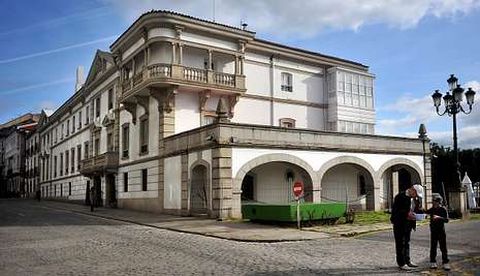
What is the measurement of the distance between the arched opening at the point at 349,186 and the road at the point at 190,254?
34.4 feet

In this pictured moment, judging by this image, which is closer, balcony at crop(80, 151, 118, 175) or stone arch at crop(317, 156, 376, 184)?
stone arch at crop(317, 156, 376, 184)

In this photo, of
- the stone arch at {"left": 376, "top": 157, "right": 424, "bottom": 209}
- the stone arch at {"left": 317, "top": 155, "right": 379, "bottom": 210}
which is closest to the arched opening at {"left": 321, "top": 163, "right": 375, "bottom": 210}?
Answer: the stone arch at {"left": 317, "top": 155, "right": 379, "bottom": 210}

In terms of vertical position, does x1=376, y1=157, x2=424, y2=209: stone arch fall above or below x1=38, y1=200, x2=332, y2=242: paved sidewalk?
above

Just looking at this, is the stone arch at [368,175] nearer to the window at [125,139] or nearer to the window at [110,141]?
the window at [125,139]

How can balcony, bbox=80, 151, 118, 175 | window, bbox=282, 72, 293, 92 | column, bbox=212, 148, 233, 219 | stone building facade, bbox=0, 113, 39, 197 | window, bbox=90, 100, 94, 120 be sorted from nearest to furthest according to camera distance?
1. column, bbox=212, 148, 233, 219
2. window, bbox=282, 72, 293, 92
3. balcony, bbox=80, 151, 118, 175
4. window, bbox=90, 100, 94, 120
5. stone building facade, bbox=0, 113, 39, 197

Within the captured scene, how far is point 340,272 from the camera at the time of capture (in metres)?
10.0

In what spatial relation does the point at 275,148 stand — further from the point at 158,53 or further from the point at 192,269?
the point at 192,269

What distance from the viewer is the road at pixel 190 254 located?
1034 centimetres

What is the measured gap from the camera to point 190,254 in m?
12.6

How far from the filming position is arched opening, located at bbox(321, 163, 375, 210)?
29.2 metres

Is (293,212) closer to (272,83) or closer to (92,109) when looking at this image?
(272,83)

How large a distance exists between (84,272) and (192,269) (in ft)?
6.88

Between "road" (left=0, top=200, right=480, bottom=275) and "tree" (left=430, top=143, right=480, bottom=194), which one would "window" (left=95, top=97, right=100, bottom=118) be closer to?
"road" (left=0, top=200, right=480, bottom=275)

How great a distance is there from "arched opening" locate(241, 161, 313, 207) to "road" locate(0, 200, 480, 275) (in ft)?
29.0
